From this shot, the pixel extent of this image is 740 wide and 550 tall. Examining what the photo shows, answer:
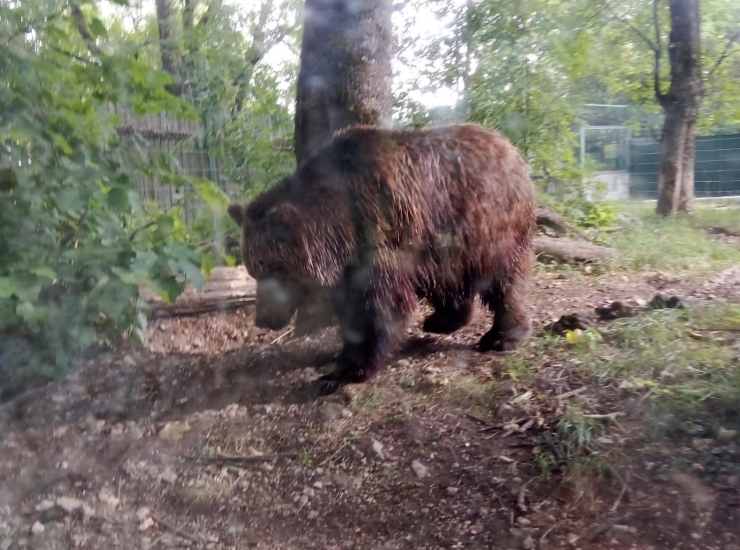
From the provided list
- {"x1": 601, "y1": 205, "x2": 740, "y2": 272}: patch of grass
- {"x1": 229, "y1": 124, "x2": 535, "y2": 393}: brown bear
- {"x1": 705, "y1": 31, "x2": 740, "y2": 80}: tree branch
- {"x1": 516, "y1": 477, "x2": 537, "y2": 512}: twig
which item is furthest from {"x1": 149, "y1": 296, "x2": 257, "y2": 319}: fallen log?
{"x1": 705, "y1": 31, "x2": 740, "y2": 80}: tree branch

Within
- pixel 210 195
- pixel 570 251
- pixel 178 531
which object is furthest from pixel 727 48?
pixel 178 531

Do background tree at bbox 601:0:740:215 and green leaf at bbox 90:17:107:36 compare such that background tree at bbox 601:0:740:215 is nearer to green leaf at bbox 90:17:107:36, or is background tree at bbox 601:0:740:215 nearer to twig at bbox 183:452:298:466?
A: green leaf at bbox 90:17:107:36

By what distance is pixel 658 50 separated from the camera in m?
6.16

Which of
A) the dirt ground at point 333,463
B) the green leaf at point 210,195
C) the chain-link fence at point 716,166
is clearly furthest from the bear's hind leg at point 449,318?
the chain-link fence at point 716,166

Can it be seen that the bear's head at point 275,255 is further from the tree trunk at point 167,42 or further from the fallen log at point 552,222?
the fallen log at point 552,222

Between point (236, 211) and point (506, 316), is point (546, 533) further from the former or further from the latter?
point (236, 211)

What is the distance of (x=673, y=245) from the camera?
21.6ft

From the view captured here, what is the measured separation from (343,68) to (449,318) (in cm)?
177

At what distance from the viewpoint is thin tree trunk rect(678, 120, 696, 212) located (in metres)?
6.65

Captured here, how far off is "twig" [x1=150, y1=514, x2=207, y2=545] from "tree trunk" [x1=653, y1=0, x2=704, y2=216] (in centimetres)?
492

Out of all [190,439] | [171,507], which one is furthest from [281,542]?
[190,439]

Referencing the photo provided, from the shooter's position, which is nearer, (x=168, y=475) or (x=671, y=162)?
(x=168, y=475)

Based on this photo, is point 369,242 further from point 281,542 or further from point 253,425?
point 281,542

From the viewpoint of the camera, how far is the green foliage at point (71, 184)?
12.5ft
